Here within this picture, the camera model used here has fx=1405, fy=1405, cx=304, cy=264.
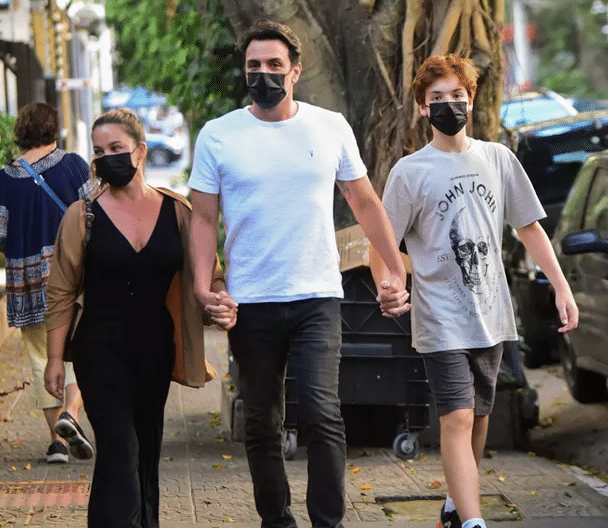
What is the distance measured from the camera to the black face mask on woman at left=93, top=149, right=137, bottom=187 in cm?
494

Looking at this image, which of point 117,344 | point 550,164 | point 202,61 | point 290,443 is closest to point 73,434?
point 117,344

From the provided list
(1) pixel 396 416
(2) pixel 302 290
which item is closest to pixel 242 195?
(2) pixel 302 290

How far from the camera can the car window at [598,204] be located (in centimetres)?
873

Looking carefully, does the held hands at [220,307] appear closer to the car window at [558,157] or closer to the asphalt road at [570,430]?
the asphalt road at [570,430]

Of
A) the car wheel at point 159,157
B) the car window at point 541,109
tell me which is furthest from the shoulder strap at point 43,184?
the car wheel at point 159,157

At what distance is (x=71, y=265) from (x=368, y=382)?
2.89 metres

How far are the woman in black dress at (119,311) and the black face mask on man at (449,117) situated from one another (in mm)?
1057

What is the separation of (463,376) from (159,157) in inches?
1925

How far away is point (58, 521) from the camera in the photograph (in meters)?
6.11

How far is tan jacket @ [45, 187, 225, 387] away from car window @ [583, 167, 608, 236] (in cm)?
419

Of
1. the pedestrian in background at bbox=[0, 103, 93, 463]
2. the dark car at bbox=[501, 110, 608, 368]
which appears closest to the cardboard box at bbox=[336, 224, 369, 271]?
the pedestrian in background at bbox=[0, 103, 93, 463]

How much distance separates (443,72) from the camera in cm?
536

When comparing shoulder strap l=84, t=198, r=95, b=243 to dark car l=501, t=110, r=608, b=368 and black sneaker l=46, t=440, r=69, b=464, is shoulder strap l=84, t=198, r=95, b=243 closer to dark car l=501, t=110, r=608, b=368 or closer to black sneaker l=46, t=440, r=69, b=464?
black sneaker l=46, t=440, r=69, b=464

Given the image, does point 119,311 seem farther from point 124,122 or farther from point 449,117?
point 449,117
